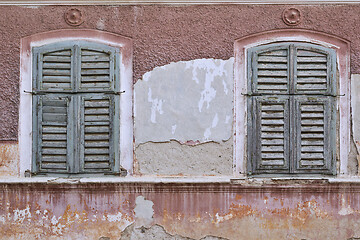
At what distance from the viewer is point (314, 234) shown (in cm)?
538

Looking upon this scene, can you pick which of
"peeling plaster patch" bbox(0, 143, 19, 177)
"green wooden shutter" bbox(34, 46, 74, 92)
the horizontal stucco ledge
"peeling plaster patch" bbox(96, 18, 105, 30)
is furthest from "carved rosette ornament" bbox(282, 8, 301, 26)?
"peeling plaster patch" bbox(0, 143, 19, 177)

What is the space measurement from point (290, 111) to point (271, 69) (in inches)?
21.1

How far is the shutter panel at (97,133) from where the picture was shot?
18.1ft

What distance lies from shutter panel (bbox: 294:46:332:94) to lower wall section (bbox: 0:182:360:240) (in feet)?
3.67

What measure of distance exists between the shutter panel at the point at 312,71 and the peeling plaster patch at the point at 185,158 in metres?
1.08

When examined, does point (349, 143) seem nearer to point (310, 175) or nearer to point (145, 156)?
point (310, 175)

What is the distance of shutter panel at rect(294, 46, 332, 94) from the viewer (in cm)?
553

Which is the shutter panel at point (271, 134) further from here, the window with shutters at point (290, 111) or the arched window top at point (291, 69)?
the arched window top at point (291, 69)

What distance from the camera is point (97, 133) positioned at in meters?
5.53

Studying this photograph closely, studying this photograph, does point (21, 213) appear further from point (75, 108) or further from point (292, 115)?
point (292, 115)

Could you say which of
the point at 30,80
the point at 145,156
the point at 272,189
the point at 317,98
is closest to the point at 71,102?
the point at 30,80

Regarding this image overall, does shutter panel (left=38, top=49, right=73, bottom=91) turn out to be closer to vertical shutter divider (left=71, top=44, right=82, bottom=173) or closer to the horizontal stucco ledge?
vertical shutter divider (left=71, top=44, right=82, bottom=173)

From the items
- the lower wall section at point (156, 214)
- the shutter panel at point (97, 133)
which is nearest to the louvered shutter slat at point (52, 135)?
the shutter panel at point (97, 133)

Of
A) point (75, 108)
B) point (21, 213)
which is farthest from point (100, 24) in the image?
point (21, 213)
